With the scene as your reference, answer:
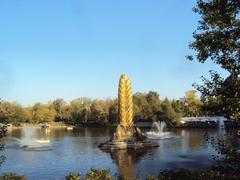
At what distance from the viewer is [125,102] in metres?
64.2

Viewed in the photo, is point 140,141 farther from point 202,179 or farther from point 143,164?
point 202,179

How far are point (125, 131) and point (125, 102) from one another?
5806 millimetres

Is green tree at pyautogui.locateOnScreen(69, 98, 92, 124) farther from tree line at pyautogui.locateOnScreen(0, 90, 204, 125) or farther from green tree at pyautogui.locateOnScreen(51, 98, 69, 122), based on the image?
green tree at pyautogui.locateOnScreen(51, 98, 69, 122)

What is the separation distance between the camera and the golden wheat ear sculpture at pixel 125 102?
2485 inches

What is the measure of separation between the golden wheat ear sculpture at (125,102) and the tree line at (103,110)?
35153 millimetres

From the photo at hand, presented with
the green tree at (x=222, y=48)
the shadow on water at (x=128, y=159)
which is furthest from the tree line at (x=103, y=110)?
the green tree at (x=222, y=48)

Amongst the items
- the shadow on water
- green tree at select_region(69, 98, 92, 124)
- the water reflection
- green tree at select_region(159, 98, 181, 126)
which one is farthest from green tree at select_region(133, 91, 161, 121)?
the water reflection

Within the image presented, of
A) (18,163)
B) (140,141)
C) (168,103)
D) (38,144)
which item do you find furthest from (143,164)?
(168,103)

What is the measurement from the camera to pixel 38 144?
2571 inches

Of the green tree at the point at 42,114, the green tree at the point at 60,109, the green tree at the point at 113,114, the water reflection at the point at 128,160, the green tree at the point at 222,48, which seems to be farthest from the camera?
the green tree at the point at 60,109

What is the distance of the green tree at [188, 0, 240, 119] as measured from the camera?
477 inches

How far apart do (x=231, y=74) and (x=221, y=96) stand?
75 centimetres

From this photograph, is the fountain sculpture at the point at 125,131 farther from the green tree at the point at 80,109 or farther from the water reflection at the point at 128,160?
the green tree at the point at 80,109

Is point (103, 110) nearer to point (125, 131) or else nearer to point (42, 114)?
point (42, 114)
